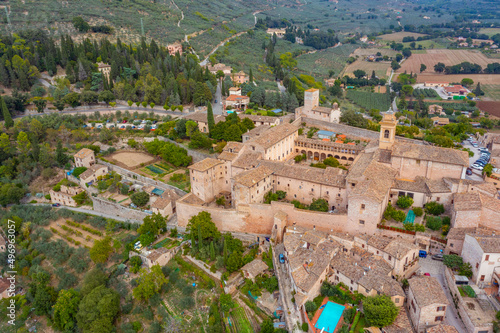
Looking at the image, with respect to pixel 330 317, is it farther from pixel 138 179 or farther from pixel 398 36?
pixel 398 36

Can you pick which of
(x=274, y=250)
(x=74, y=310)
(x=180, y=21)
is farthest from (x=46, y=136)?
(x=180, y=21)

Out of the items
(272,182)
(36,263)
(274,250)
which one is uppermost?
(272,182)

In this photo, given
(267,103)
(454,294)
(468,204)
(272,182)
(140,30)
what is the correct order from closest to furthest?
(454,294) < (468,204) < (272,182) < (267,103) < (140,30)

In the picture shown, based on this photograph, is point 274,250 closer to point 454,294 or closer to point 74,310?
point 454,294

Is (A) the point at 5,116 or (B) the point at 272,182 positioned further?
(A) the point at 5,116

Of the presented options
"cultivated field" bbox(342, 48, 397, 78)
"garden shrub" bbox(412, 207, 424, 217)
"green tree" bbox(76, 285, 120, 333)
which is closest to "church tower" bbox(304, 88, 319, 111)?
"garden shrub" bbox(412, 207, 424, 217)

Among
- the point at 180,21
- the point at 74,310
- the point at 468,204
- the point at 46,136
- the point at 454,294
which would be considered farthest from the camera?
the point at 180,21

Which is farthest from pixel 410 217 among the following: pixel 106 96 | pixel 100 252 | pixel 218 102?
pixel 106 96
